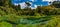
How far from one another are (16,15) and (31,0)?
32cm

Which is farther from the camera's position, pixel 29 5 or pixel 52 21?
pixel 29 5

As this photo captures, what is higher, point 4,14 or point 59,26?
point 4,14

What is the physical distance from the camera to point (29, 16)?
2160 mm

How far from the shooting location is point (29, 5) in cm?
221

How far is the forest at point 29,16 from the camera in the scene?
81.4 inches

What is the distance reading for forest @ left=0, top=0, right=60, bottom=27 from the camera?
207cm

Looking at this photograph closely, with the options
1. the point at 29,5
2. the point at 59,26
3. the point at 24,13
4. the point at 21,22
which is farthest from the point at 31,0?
the point at 59,26

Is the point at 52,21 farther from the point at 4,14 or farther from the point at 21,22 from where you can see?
the point at 4,14

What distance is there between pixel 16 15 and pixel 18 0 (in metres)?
0.23

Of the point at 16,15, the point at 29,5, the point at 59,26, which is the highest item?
the point at 29,5

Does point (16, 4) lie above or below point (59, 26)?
above

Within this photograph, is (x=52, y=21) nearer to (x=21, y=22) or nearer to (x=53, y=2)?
(x=53, y=2)

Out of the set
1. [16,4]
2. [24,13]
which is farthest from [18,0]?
[24,13]

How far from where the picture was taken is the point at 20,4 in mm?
2203
